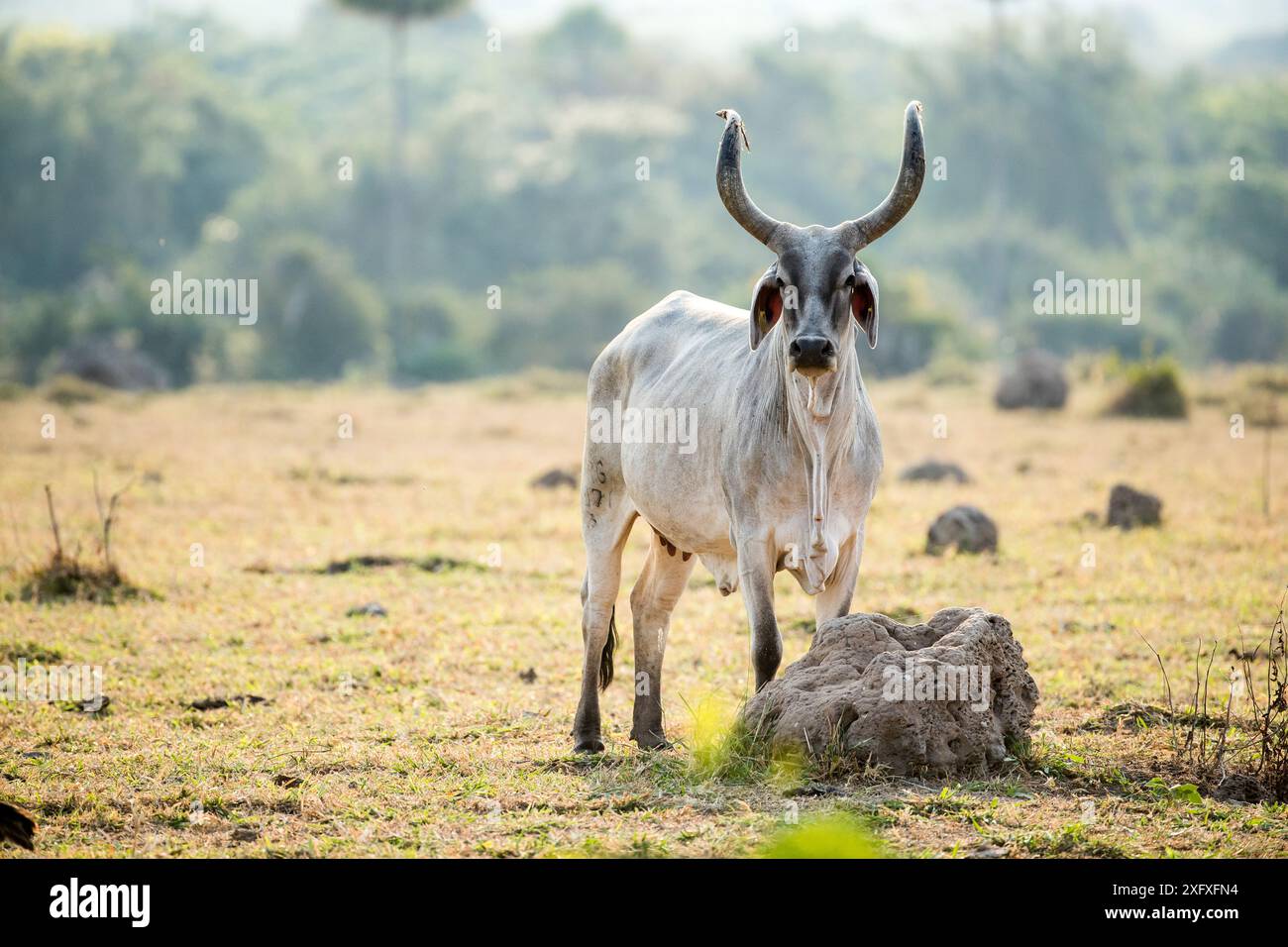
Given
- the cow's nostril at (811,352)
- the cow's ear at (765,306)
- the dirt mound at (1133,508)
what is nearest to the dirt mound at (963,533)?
the dirt mound at (1133,508)

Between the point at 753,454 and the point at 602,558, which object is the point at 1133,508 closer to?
the point at 602,558

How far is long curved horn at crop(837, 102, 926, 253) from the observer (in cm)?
566

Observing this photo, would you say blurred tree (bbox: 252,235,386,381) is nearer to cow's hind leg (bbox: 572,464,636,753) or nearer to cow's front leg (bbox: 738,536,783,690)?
cow's hind leg (bbox: 572,464,636,753)

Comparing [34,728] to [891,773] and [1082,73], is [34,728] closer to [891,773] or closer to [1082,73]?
[891,773]

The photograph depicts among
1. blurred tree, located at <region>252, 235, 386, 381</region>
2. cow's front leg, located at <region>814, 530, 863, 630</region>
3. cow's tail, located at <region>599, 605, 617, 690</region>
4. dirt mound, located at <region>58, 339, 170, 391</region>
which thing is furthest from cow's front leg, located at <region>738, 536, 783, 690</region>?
blurred tree, located at <region>252, 235, 386, 381</region>

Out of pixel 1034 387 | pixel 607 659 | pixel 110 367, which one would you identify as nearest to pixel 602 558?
pixel 607 659

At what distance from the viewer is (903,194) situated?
18.8 ft

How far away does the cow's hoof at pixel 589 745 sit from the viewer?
652 centimetres

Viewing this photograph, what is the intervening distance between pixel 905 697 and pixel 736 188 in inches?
77.9

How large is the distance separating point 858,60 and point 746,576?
80.2 metres

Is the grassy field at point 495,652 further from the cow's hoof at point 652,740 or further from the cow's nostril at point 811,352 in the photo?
the cow's nostril at point 811,352

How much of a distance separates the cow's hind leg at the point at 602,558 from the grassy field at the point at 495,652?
1.31ft

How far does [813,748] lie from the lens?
5.58 metres

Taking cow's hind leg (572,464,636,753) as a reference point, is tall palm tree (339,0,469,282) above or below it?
above
